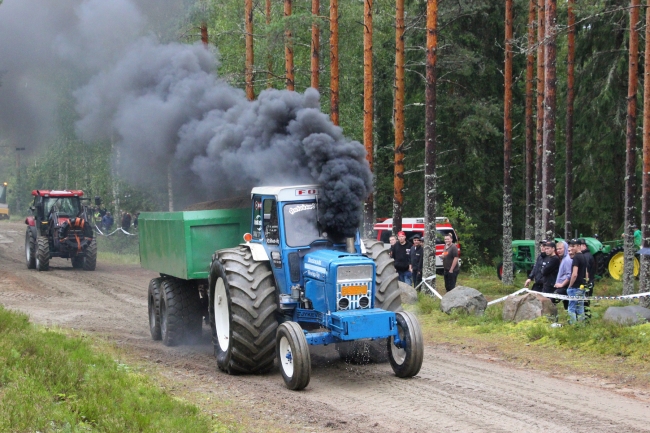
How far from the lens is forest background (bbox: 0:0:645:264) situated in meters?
24.6

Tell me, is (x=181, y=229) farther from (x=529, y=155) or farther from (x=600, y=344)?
(x=529, y=155)

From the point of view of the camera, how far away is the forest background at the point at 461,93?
2458 cm

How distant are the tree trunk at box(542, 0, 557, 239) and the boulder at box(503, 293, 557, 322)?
4448mm

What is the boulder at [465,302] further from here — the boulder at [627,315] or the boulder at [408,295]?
the boulder at [627,315]

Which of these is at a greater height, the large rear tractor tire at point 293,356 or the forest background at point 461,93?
the forest background at point 461,93

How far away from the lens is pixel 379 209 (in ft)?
115

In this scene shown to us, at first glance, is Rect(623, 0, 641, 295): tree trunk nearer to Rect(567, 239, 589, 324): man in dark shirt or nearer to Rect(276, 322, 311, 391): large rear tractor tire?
Rect(567, 239, 589, 324): man in dark shirt

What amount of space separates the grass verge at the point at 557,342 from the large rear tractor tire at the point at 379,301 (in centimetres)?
206

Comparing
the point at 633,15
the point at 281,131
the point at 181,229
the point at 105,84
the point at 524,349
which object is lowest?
the point at 524,349

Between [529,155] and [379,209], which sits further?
[379,209]

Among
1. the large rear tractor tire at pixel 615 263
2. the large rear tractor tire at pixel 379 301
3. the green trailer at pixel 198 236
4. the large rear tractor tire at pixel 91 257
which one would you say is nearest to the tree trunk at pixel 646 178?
the large rear tractor tire at pixel 615 263

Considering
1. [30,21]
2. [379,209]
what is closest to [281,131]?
[30,21]

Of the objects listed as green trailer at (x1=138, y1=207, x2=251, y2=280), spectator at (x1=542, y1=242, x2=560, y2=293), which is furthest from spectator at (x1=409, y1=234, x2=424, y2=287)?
green trailer at (x1=138, y1=207, x2=251, y2=280)

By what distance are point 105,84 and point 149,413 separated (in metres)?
12.9
